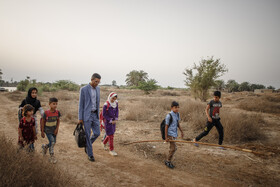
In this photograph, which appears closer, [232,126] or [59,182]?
[59,182]

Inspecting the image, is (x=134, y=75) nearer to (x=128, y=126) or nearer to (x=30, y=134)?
(x=128, y=126)

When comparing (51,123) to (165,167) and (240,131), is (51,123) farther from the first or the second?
(240,131)

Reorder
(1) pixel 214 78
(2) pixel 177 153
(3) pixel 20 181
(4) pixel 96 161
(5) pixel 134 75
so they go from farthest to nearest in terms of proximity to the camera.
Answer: (5) pixel 134 75 → (1) pixel 214 78 → (2) pixel 177 153 → (4) pixel 96 161 → (3) pixel 20 181

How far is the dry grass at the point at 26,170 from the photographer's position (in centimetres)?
185

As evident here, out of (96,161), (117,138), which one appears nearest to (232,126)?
(117,138)

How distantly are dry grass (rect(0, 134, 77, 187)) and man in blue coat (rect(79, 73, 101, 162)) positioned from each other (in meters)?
1.34

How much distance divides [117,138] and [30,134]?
3.29m

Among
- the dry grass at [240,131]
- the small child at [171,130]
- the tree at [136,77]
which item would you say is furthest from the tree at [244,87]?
the small child at [171,130]

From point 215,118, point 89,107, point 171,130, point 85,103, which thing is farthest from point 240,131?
point 85,103

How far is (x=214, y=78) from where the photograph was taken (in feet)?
48.4

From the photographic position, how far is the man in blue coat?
364 centimetres

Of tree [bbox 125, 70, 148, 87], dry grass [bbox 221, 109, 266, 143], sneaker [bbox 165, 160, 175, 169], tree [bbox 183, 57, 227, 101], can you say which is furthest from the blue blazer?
tree [bbox 125, 70, 148, 87]

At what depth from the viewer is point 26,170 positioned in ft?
6.81

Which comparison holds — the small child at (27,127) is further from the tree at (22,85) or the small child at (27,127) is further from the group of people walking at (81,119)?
the tree at (22,85)
